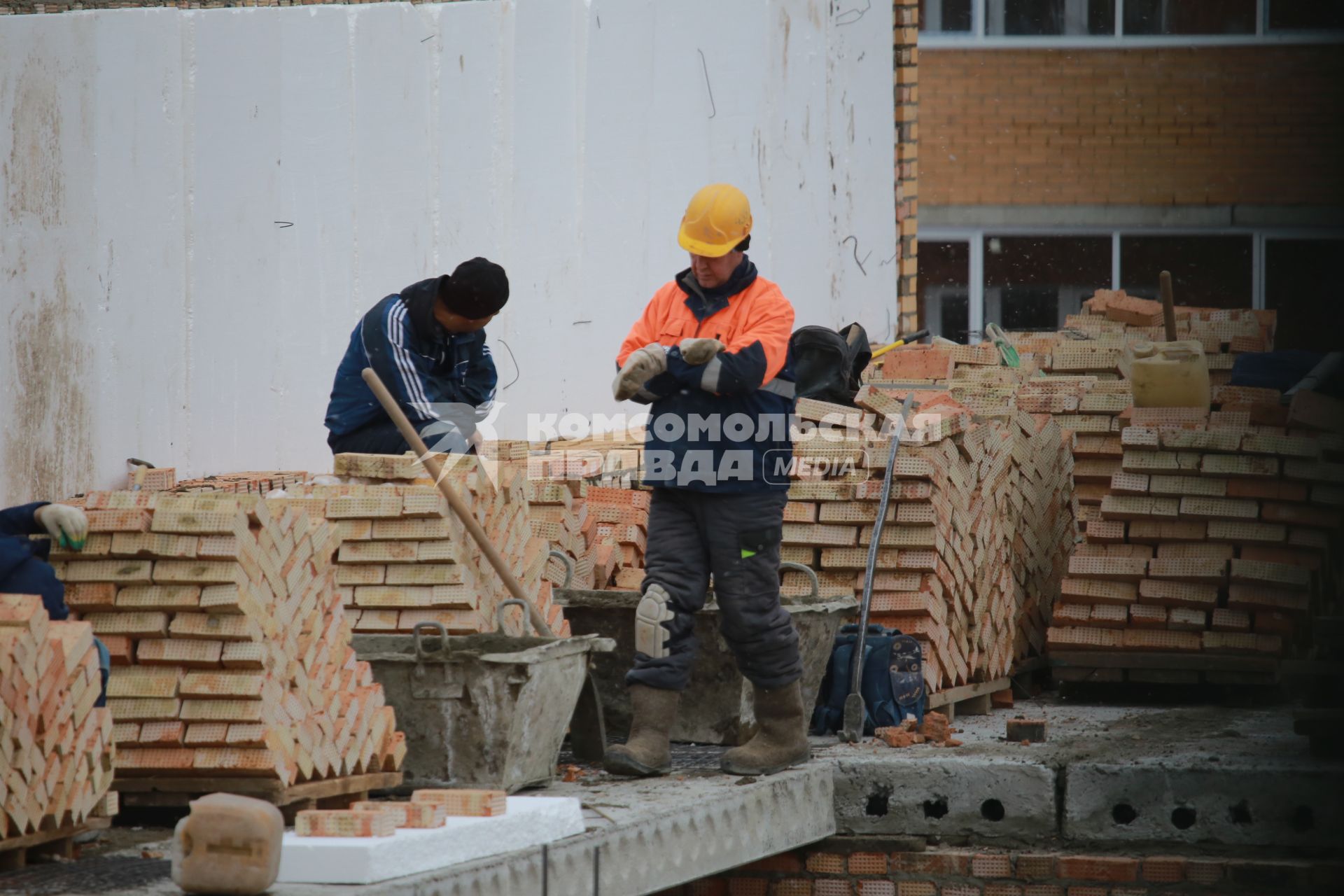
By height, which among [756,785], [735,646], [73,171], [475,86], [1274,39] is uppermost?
[1274,39]

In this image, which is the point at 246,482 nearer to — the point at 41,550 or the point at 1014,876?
the point at 41,550

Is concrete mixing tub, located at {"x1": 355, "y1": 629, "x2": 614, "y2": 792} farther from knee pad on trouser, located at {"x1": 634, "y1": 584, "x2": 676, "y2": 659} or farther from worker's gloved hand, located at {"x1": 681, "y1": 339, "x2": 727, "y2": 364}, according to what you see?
worker's gloved hand, located at {"x1": 681, "y1": 339, "x2": 727, "y2": 364}

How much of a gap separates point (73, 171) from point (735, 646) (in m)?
4.44

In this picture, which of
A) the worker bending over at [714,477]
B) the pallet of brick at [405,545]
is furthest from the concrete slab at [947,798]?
the pallet of brick at [405,545]

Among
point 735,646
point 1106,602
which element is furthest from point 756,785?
point 1106,602

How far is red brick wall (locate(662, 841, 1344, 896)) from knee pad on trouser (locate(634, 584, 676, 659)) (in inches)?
51.0

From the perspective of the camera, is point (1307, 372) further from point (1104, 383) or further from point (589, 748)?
point (589, 748)

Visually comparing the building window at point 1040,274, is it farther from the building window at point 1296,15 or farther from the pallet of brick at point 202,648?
the pallet of brick at point 202,648

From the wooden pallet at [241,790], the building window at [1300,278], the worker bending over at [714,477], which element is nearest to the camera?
the wooden pallet at [241,790]

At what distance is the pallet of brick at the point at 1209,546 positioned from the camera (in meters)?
8.58

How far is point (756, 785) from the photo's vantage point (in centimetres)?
655

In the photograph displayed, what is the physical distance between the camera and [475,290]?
281 inches

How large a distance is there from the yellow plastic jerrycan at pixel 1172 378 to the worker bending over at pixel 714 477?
3.68 m

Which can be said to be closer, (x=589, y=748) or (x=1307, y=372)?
(x=589, y=748)
